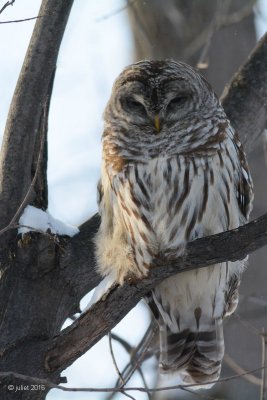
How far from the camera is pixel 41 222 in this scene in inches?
168

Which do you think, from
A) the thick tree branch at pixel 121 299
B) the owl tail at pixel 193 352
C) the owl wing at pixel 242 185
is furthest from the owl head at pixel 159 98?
the owl tail at pixel 193 352

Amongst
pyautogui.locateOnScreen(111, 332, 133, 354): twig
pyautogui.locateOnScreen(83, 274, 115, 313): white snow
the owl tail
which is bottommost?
the owl tail

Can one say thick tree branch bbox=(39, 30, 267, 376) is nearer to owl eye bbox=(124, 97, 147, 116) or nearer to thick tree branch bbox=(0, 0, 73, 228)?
thick tree branch bbox=(0, 0, 73, 228)

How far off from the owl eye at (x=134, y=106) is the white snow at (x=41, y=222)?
2.59ft

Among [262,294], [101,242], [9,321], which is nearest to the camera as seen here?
[9,321]

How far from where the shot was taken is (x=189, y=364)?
15.9 ft

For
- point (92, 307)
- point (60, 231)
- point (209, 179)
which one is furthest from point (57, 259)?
point (209, 179)

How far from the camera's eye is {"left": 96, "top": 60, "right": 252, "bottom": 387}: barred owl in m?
4.31

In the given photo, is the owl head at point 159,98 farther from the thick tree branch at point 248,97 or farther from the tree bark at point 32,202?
the tree bark at point 32,202

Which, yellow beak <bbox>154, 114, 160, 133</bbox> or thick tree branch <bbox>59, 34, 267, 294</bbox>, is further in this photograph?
thick tree branch <bbox>59, 34, 267, 294</bbox>

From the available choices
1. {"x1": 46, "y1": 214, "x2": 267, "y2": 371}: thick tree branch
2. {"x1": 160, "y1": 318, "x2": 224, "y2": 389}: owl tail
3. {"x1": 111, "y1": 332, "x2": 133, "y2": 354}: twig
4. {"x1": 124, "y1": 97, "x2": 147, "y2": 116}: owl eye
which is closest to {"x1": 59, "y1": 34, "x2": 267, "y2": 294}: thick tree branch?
{"x1": 124, "y1": 97, "x2": 147, "y2": 116}: owl eye

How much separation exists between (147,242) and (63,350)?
0.80 m

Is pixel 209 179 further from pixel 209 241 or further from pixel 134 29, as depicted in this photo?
pixel 134 29

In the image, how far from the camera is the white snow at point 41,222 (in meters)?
4.20
